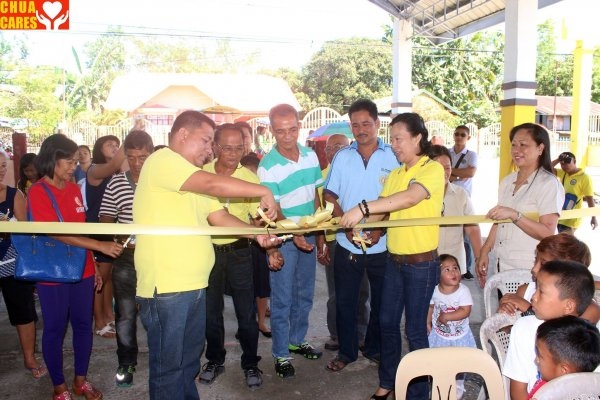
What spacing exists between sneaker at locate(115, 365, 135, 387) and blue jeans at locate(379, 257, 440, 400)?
1.94 metres

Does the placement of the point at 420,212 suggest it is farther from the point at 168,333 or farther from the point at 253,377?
the point at 253,377

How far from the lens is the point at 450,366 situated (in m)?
2.33

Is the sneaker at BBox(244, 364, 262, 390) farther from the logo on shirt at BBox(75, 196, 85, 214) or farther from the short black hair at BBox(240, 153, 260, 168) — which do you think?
the short black hair at BBox(240, 153, 260, 168)

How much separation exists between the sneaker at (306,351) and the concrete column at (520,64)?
684 centimetres

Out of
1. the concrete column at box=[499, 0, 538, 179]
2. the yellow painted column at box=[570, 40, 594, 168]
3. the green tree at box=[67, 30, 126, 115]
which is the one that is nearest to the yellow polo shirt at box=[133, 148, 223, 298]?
the concrete column at box=[499, 0, 538, 179]

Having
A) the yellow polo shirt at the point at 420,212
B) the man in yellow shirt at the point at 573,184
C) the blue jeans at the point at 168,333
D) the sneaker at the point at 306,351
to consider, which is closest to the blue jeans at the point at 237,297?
the sneaker at the point at 306,351

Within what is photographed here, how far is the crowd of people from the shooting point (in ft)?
8.69

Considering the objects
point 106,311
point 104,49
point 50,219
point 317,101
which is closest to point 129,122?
point 106,311

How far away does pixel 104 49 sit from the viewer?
50.0 m

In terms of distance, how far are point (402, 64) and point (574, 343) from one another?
49.9ft

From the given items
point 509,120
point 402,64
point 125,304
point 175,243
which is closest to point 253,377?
point 125,304

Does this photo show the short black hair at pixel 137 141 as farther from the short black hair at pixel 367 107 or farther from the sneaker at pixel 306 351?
the sneaker at pixel 306 351

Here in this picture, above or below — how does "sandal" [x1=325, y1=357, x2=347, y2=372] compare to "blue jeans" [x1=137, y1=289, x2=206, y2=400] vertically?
below

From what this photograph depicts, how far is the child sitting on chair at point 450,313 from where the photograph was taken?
3.58 metres
